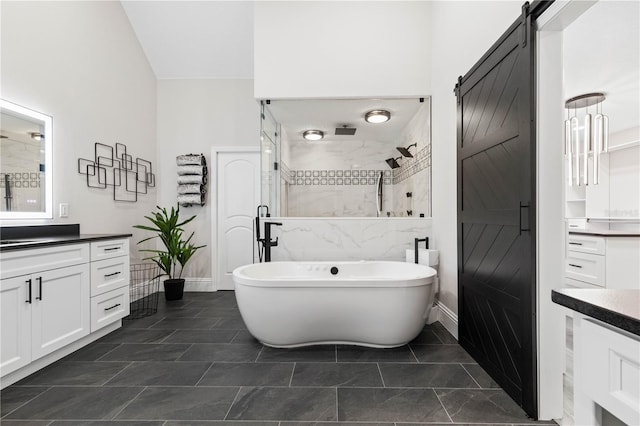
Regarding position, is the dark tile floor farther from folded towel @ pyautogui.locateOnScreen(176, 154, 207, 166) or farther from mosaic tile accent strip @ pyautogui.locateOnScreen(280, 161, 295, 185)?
folded towel @ pyautogui.locateOnScreen(176, 154, 207, 166)

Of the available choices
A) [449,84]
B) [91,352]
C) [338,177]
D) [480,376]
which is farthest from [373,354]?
[338,177]

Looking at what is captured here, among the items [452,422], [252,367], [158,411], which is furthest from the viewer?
[252,367]

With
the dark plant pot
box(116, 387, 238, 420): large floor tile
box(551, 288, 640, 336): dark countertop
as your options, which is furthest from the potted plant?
box(551, 288, 640, 336): dark countertop

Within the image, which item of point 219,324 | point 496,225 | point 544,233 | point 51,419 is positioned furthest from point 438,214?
point 51,419

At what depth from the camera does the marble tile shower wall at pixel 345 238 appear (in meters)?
3.27

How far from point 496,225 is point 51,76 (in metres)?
3.76

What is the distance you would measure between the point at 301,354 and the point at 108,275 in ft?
5.82

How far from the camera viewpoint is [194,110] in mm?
4262

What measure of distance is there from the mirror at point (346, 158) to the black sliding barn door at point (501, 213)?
1.04 m

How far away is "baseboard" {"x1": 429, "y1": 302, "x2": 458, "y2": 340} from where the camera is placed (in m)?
2.62

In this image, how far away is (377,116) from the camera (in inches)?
144

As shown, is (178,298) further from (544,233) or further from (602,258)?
(602,258)

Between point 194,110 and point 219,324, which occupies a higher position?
point 194,110

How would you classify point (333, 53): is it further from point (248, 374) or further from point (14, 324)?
point (14, 324)
